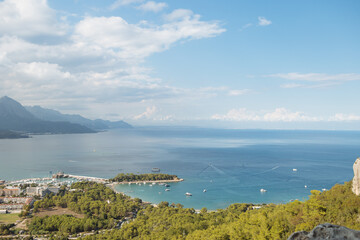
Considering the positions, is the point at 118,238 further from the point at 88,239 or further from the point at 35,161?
the point at 35,161

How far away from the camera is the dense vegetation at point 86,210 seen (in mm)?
23875

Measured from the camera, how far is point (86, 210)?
28562mm

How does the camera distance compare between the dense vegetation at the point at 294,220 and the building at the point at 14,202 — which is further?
the building at the point at 14,202

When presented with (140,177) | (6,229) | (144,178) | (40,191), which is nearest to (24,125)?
(140,177)

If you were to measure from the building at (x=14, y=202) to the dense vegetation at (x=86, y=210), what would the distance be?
170cm

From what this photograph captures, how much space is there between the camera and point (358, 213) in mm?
11953

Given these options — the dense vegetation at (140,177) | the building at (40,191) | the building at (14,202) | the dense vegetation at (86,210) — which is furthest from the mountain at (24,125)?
the dense vegetation at (86,210)

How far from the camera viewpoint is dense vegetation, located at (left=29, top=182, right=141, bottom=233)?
23875 millimetres

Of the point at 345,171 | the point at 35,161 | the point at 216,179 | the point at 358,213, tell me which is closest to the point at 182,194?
the point at 216,179

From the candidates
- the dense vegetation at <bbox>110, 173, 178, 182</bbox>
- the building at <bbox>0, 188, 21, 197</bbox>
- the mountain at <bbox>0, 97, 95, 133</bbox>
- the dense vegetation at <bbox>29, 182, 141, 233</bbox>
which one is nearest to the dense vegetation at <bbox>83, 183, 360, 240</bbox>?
the dense vegetation at <bbox>29, 182, 141, 233</bbox>

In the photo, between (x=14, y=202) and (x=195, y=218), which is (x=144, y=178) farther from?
(x=195, y=218)

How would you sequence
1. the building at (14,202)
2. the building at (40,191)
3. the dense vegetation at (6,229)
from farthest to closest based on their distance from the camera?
1. the building at (40,191)
2. the building at (14,202)
3. the dense vegetation at (6,229)

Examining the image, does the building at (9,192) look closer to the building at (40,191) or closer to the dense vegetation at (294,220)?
the building at (40,191)

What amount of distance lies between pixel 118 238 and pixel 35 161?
5662 cm
